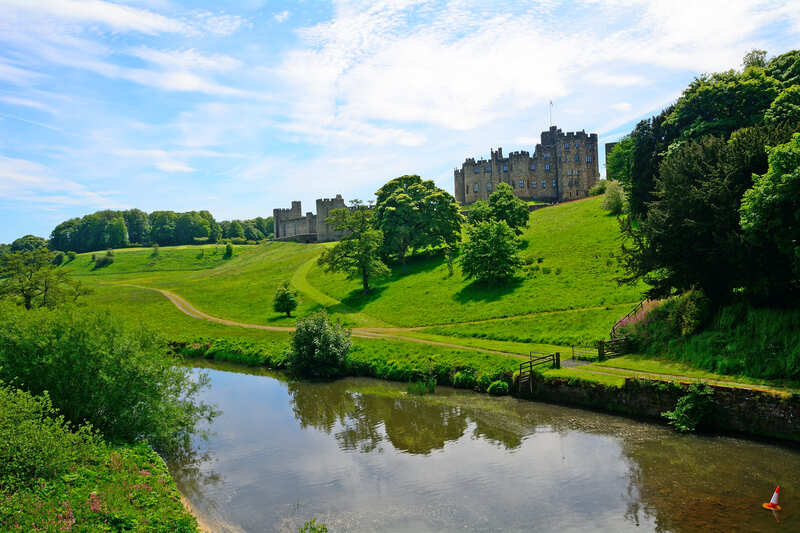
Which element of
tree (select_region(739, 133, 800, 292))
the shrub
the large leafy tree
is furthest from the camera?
the shrub

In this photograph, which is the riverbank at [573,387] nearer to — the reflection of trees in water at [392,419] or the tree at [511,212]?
the reflection of trees in water at [392,419]

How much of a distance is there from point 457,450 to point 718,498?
8.97 meters

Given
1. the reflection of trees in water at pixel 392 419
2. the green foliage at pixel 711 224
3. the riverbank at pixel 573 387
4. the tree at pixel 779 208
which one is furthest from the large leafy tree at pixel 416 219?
the tree at pixel 779 208

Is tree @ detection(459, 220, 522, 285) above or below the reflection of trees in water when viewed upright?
above

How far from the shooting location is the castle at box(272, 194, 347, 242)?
106m

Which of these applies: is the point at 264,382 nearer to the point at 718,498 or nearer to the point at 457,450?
the point at 457,450

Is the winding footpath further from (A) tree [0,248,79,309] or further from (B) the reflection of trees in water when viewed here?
(A) tree [0,248,79,309]

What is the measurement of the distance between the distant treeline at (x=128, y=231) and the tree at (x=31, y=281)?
86.7m

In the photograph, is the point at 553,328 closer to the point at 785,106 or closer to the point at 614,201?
the point at 785,106

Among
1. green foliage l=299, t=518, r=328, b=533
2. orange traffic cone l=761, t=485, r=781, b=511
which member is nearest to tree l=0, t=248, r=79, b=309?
green foliage l=299, t=518, r=328, b=533

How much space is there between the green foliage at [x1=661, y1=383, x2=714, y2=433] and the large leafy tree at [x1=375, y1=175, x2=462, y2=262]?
4244 cm

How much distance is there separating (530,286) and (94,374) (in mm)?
33264

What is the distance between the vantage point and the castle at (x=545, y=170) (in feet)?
326

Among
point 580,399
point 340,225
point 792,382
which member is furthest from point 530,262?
point 792,382
